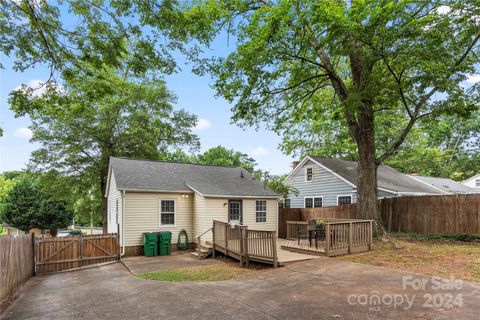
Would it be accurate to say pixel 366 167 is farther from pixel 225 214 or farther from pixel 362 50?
pixel 225 214

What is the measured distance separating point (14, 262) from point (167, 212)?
21.5 feet

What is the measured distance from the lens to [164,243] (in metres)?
12.5

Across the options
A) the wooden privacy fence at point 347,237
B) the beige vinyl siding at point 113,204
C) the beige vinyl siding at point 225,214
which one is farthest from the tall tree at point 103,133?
the wooden privacy fence at point 347,237

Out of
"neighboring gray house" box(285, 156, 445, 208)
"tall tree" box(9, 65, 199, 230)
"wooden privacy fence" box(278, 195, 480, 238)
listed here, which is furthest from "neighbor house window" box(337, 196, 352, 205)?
"tall tree" box(9, 65, 199, 230)

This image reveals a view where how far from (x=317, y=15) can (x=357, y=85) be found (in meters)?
3.43

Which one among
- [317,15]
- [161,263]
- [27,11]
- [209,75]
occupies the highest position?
[317,15]

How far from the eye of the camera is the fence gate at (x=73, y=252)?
10461mm

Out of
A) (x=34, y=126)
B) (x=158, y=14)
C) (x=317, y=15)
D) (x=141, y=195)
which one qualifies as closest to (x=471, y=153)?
(x=317, y=15)

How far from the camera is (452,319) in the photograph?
14.3ft

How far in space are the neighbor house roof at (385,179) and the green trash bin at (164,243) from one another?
11.0m

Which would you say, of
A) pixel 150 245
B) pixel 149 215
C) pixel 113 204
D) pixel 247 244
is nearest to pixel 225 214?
pixel 149 215

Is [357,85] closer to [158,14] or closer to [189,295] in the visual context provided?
[158,14]

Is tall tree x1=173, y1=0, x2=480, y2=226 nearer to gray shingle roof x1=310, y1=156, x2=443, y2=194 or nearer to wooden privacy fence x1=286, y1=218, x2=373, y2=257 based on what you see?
wooden privacy fence x1=286, y1=218, x2=373, y2=257

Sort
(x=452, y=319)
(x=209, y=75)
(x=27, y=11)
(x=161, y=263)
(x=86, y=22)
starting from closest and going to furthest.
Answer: (x=452, y=319), (x=27, y=11), (x=86, y=22), (x=161, y=263), (x=209, y=75)
